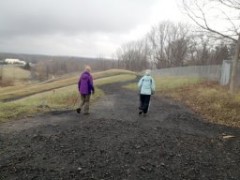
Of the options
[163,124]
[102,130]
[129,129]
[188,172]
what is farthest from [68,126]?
[188,172]

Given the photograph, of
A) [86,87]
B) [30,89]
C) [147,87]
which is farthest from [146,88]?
[30,89]

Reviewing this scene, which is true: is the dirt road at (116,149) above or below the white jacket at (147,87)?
below

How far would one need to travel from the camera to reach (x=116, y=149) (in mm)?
8266

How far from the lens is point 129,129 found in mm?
10852

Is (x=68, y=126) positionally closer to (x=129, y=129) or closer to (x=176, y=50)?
(x=129, y=129)

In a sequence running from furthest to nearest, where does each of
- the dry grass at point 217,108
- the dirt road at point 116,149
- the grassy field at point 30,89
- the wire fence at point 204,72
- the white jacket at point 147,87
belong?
1. the grassy field at point 30,89
2. the wire fence at point 204,72
3. the dry grass at point 217,108
4. the white jacket at point 147,87
5. the dirt road at point 116,149

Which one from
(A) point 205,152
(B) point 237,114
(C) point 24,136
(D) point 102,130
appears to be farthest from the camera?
(B) point 237,114

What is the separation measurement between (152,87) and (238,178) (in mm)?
7675

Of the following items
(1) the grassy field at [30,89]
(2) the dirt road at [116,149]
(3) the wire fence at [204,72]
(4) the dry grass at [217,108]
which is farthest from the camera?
(1) the grassy field at [30,89]

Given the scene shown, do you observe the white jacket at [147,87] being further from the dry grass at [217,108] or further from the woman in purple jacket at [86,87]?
the dry grass at [217,108]

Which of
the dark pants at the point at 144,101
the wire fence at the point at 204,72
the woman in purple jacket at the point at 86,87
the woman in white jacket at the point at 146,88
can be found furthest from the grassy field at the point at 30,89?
the woman in white jacket at the point at 146,88

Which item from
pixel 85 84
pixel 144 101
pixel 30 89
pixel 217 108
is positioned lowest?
pixel 30 89

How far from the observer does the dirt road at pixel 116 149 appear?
6641 mm

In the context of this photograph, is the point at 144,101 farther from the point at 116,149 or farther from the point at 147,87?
the point at 116,149
